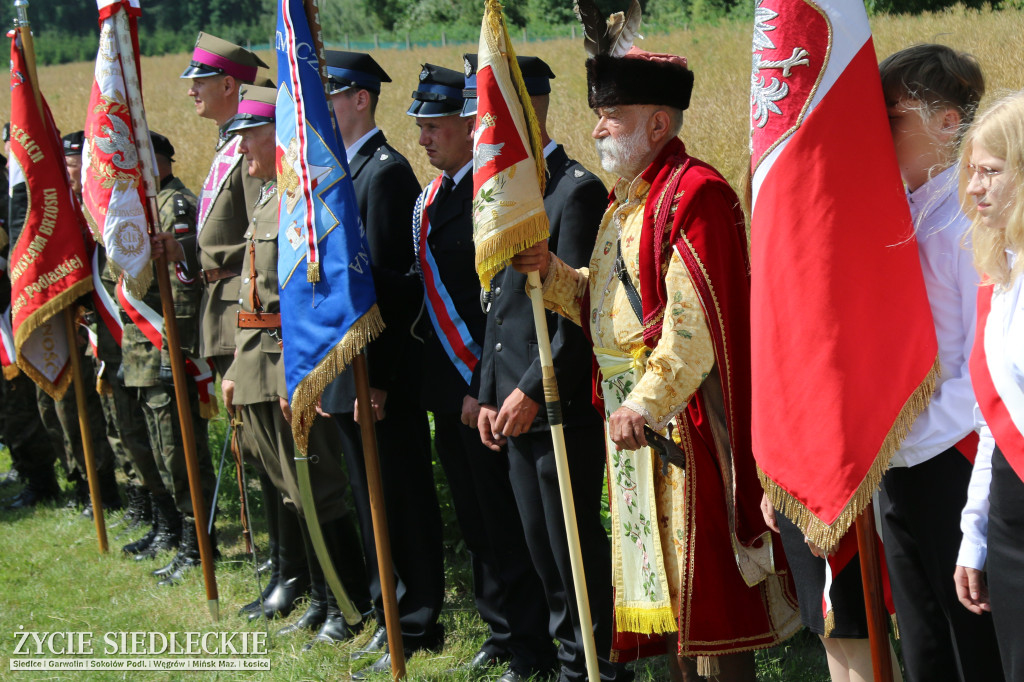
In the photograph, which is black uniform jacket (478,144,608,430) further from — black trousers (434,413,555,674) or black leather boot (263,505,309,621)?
black leather boot (263,505,309,621)

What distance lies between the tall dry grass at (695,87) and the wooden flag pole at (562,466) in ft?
4.35

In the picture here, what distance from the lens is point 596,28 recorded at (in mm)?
3078

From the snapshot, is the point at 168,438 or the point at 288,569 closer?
the point at 288,569

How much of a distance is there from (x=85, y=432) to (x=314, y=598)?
6.73 ft

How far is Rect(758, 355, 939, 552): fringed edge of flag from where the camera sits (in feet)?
7.80

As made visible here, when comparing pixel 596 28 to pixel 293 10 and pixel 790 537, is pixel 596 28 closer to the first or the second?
pixel 293 10

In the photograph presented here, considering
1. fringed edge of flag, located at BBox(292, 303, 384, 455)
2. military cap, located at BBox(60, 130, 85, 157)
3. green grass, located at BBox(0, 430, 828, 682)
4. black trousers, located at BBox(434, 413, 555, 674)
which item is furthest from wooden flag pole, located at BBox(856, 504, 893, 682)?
military cap, located at BBox(60, 130, 85, 157)

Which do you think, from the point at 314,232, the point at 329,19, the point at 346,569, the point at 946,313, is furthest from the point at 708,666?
the point at 329,19

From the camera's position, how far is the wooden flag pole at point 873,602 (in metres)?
2.47

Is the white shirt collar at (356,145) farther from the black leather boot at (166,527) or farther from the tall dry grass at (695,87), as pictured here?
the black leather boot at (166,527)

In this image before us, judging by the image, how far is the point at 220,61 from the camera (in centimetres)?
532

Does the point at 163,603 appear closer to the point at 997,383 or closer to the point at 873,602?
the point at 873,602

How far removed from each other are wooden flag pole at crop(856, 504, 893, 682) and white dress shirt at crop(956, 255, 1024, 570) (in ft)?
0.67

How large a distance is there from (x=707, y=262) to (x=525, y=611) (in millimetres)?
1911
